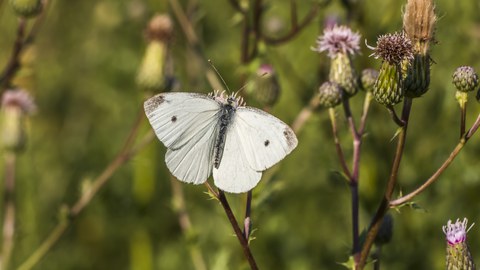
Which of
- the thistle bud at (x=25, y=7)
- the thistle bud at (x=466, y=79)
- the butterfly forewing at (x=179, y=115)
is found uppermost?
the thistle bud at (x=25, y=7)

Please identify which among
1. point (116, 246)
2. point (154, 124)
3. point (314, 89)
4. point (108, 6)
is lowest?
point (116, 246)

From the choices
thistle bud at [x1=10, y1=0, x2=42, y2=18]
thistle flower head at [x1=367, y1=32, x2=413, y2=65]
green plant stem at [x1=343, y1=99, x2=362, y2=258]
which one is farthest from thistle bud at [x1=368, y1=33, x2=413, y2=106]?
thistle bud at [x1=10, y1=0, x2=42, y2=18]

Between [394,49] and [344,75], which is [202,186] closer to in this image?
[344,75]

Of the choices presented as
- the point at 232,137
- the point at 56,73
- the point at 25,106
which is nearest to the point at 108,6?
the point at 56,73

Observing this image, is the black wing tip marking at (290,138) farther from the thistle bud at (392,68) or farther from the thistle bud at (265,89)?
the thistle bud at (265,89)

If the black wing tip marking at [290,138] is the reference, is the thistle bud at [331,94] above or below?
below

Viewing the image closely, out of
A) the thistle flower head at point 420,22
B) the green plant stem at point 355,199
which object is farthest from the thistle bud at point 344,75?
the thistle flower head at point 420,22

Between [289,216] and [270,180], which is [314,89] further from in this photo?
[289,216]
